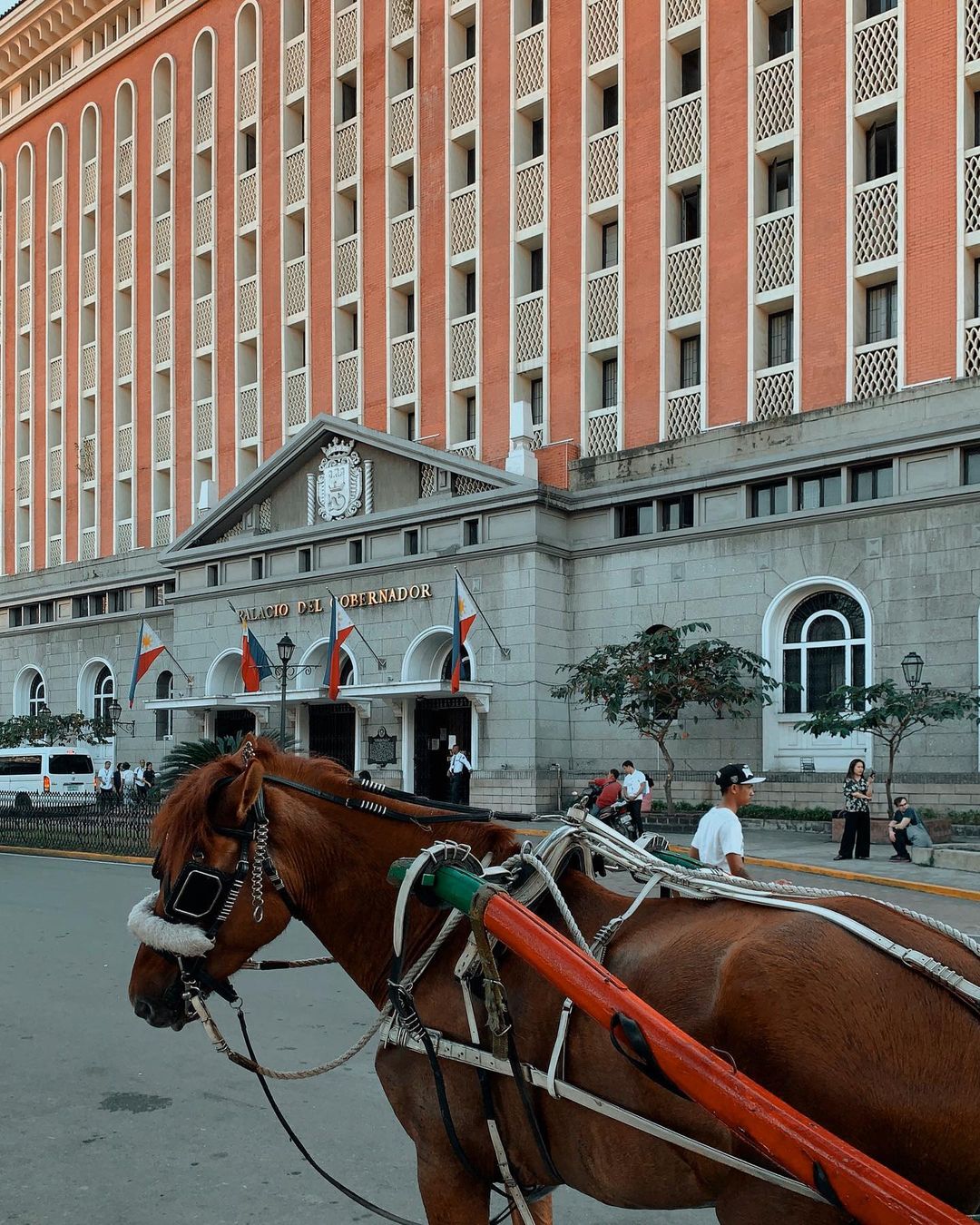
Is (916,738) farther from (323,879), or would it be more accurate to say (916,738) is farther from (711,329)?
(323,879)

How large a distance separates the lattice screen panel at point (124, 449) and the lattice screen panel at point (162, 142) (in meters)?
9.91

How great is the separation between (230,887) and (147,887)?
13.8 m

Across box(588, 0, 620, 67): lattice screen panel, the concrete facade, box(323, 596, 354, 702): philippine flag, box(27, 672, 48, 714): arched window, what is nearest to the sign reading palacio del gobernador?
the concrete facade

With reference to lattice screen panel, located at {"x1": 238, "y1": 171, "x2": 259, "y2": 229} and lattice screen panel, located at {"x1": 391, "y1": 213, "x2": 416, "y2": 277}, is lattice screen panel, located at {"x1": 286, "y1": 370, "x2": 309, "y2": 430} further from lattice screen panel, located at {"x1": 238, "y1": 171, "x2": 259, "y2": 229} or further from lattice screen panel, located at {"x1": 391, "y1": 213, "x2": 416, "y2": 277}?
lattice screen panel, located at {"x1": 238, "y1": 171, "x2": 259, "y2": 229}

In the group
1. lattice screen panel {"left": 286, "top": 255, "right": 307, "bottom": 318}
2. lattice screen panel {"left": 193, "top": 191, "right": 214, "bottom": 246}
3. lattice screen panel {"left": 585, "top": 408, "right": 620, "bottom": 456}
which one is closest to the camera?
lattice screen panel {"left": 585, "top": 408, "right": 620, "bottom": 456}

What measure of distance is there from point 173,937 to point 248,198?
39843 millimetres

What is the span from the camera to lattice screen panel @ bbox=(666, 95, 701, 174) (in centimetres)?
2889

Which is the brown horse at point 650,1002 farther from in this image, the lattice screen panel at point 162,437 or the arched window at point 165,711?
the lattice screen panel at point 162,437

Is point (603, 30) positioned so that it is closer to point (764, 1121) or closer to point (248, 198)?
point (248, 198)

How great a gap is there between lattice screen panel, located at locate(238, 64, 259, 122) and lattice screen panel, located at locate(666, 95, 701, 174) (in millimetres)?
17298

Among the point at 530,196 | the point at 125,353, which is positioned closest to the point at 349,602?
the point at 530,196

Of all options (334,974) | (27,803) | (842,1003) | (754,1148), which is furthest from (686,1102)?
(27,803)

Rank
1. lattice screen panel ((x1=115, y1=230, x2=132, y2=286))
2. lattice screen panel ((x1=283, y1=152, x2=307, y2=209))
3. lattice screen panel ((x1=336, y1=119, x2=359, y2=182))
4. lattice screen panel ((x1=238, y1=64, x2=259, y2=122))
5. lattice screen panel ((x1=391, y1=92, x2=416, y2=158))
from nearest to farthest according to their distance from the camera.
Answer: lattice screen panel ((x1=391, y1=92, x2=416, y2=158)), lattice screen panel ((x1=336, y1=119, x2=359, y2=182)), lattice screen panel ((x1=283, y1=152, x2=307, y2=209)), lattice screen panel ((x1=238, y1=64, x2=259, y2=122)), lattice screen panel ((x1=115, y1=230, x2=132, y2=286))

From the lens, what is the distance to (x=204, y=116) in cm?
4166
